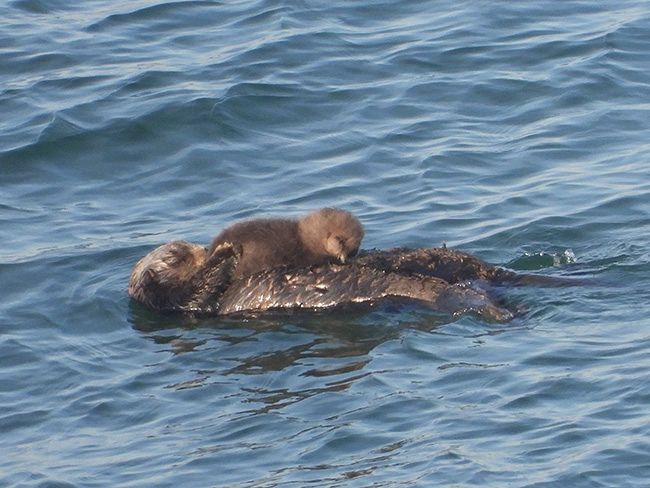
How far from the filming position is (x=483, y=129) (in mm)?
11094

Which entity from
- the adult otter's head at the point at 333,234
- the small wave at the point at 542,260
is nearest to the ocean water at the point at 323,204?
the small wave at the point at 542,260

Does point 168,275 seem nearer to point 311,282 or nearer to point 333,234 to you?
point 311,282

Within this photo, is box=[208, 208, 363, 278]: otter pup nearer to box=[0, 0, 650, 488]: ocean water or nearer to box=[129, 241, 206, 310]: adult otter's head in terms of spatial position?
box=[129, 241, 206, 310]: adult otter's head

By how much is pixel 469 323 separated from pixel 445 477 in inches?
71.8

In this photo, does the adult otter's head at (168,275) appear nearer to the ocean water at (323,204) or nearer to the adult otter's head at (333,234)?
the ocean water at (323,204)

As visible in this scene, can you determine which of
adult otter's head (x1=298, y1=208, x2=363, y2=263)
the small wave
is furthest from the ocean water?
adult otter's head (x1=298, y1=208, x2=363, y2=263)

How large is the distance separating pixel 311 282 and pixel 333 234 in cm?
30

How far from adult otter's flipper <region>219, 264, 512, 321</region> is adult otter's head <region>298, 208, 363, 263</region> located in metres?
0.09

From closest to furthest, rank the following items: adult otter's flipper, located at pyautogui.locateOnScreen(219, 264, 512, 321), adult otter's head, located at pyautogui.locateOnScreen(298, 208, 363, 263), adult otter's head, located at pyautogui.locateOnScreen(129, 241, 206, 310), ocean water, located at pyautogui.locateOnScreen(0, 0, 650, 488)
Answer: ocean water, located at pyautogui.locateOnScreen(0, 0, 650, 488) < adult otter's flipper, located at pyautogui.locateOnScreen(219, 264, 512, 321) < adult otter's head, located at pyautogui.locateOnScreen(298, 208, 363, 263) < adult otter's head, located at pyautogui.locateOnScreen(129, 241, 206, 310)

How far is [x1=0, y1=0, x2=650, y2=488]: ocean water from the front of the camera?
20.9 ft

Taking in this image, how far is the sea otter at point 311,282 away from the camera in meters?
7.86

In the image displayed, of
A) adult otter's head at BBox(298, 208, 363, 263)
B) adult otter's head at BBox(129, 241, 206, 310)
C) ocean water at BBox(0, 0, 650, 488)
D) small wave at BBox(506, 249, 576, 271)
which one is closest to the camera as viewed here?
ocean water at BBox(0, 0, 650, 488)

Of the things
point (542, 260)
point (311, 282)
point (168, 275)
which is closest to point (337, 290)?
point (311, 282)

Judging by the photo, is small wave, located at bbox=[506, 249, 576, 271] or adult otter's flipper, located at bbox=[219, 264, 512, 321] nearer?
adult otter's flipper, located at bbox=[219, 264, 512, 321]
